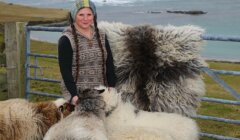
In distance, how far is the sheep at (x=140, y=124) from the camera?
11.4 feet

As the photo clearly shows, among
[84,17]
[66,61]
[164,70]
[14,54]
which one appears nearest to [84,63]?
[66,61]

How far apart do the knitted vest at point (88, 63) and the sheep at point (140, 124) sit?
13.9 inches

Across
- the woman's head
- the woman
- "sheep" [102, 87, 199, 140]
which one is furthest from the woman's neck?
"sheep" [102, 87, 199, 140]

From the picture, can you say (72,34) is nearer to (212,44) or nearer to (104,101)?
(104,101)

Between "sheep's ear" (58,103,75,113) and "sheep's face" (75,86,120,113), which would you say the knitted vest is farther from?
"sheep's face" (75,86,120,113)

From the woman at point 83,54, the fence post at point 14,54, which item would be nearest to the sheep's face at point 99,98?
the woman at point 83,54

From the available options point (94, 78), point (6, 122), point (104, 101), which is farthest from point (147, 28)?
point (6, 122)

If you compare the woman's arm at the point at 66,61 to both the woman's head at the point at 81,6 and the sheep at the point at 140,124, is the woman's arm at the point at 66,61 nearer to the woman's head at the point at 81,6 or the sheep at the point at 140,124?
the woman's head at the point at 81,6

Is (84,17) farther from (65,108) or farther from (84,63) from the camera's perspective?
(65,108)

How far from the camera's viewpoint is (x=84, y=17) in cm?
386

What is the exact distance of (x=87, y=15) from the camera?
12.6 feet

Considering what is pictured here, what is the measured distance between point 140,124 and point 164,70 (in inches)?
31.4

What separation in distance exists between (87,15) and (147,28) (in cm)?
76

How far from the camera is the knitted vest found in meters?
4.01
